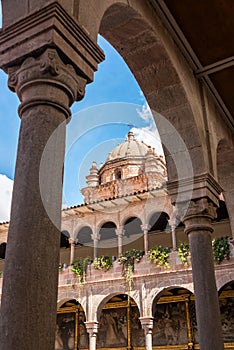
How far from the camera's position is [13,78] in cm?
305

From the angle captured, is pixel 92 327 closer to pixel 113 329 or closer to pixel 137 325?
pixel 113 329

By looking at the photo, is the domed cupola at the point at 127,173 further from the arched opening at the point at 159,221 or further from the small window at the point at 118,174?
the arched opening at the point at 159,221

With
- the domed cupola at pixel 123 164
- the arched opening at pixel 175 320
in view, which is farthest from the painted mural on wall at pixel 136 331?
the domed cupola at pixel 123 164

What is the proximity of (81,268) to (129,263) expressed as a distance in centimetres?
211

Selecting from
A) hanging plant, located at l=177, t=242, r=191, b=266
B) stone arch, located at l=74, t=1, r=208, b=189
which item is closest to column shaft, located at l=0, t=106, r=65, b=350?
stone arch, located at l=74, t=1, r=208, b=189

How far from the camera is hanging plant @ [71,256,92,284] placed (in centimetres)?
1638

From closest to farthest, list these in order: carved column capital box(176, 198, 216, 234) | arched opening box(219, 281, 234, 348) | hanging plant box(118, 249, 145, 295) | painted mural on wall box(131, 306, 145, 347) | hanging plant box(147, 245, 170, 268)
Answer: carved column capital box(176, 198, 216, 234) < hanging plant box(147, 245, 170, 268) < arched opening box(219, 281, 234, 348) < hanging plant box(118, 249, 145, 295) < painted mural on wall box(131, 306, 145, 347)

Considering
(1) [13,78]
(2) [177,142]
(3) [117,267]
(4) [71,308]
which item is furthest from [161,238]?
(1) [13,78]

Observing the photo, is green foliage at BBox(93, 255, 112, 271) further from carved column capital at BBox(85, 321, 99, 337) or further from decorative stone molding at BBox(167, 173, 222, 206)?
decorative stone molding at BBox(167, 173, 222, 206)

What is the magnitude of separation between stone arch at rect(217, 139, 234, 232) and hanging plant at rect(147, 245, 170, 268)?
24.6 feet

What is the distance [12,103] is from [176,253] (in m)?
10.3

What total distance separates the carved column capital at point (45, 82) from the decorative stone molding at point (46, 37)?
0.06 m

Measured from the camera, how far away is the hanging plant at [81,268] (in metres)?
16.4

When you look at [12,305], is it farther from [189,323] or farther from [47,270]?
[189,323]
